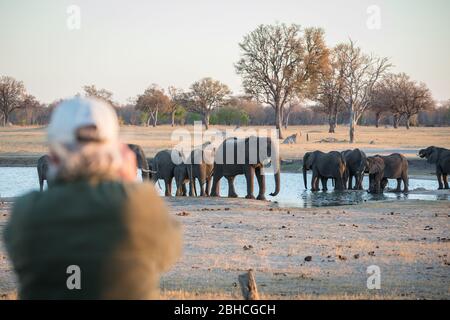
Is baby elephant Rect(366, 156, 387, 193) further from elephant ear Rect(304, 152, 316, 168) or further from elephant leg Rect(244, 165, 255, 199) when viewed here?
elephant leg Rect(244, 165, 255, 199)

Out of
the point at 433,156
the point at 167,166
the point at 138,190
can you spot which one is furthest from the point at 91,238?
the point at 433,156

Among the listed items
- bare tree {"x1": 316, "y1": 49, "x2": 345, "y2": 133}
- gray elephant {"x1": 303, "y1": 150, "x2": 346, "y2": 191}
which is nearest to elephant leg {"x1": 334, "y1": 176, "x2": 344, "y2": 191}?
gray elephant {"x1": 303, "y1": 150, "x2": 346, "y2": 191}

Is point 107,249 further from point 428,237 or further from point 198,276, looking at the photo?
point 428,237

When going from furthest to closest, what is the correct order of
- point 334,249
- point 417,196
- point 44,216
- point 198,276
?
1. point 417,196
2. point 334,249
3. point 198,276
4. point 44,216

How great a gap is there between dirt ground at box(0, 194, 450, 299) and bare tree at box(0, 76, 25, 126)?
77.5 meters

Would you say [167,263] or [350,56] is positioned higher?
[350,56]

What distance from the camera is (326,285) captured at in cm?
1043

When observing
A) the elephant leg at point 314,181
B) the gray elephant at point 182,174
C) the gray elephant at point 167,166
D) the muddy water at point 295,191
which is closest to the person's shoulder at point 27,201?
the muddy water at point 295,191

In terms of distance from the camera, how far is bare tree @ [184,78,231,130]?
97.2 m

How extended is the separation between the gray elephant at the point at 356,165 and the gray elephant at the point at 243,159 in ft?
16.4

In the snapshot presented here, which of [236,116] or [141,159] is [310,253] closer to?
[141,159]

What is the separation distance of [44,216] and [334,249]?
35.6ft

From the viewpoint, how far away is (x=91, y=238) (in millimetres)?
3275

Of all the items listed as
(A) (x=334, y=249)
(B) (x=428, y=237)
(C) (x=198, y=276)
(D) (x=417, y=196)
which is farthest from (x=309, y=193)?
(C) (x=198, y=276)
